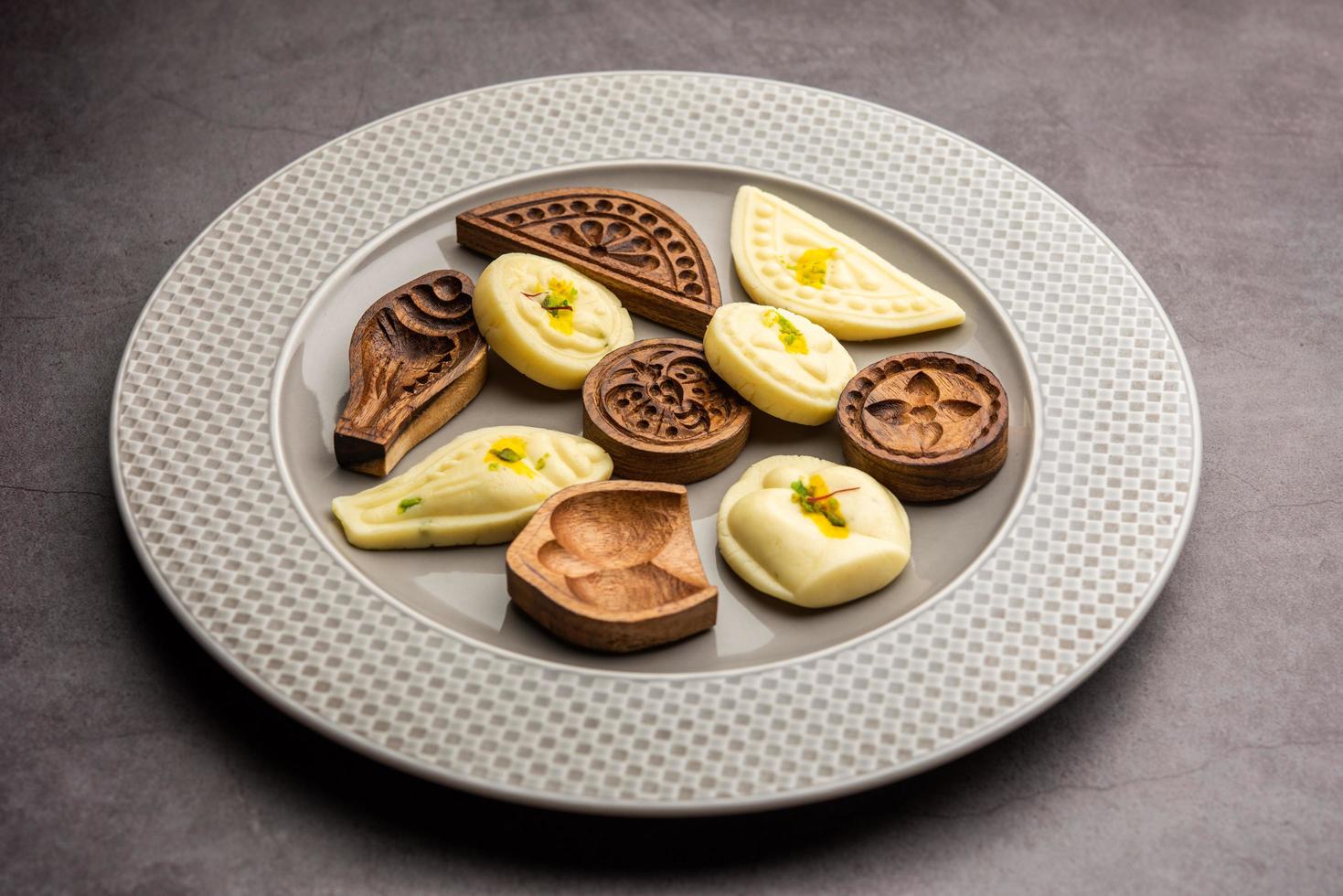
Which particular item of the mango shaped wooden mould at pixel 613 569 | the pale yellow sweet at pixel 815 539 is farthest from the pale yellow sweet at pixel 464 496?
the pale yellow sweet at pixel 815 539

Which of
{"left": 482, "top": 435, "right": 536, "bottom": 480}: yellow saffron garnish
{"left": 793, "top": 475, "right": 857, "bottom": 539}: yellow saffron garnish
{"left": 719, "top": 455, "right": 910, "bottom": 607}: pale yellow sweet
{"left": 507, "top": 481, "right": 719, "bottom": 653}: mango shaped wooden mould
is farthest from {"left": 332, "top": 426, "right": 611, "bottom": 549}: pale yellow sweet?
{"left": 793, "top": 475, "right": 857, "bottom": 539}: yellow saffron garnish

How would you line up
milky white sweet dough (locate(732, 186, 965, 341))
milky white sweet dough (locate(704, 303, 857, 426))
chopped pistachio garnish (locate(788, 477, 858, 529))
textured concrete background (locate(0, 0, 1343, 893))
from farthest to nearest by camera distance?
milky white sweet dough (locate(732, 186, 965, 341))
milky white sweet dough (locate(704, 303, 857, 426))
chopped pistachio garnish (locate(788, 477, 858, 529))
textured concrete background (locate(0, 0, 1343, 893))

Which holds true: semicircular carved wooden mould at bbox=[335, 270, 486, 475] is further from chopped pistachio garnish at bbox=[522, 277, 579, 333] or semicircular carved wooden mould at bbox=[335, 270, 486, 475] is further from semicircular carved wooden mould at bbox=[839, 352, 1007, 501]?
semicircular carved wooden mould at bbox=[839, 352, 1007, 501]


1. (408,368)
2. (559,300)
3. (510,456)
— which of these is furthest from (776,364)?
(408,368)

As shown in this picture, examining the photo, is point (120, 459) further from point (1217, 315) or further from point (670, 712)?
point (1217, 315)

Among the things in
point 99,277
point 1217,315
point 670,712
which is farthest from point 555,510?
point 1217,315

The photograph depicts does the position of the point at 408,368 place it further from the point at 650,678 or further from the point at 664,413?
the point at 650,678
